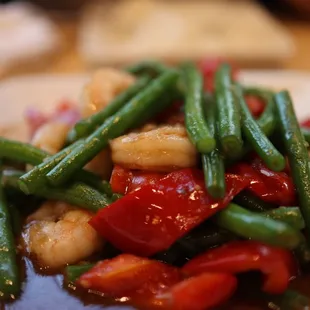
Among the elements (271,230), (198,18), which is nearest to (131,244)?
(271,230)

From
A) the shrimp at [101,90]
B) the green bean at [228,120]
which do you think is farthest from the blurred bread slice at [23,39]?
the green bean at [228,120]

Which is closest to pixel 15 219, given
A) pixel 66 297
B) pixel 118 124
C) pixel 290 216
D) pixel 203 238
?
pixel 66 297

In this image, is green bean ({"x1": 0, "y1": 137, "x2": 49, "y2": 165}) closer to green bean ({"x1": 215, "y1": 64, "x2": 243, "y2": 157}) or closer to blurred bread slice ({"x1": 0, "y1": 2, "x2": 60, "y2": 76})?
green bean ({"x1": 215, "y1": 64, "x2": 243, "y2": 157})

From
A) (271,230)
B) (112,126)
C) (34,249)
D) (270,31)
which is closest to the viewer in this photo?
(271,230)

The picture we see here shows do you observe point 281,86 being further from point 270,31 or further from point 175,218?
point 175,218

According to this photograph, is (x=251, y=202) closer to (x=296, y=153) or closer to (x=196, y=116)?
(x=296, y=153)

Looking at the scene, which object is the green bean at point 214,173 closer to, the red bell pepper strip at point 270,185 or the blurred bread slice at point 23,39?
the red bell pepper strip at point 270,185

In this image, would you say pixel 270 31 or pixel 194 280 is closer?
pixel 194 280
